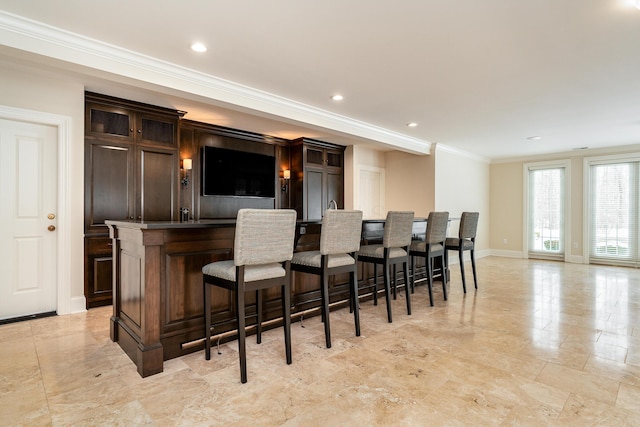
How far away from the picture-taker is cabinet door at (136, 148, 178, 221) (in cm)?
419

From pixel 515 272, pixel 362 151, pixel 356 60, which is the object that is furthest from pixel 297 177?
pixel 515 272

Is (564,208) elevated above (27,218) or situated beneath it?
elevated above

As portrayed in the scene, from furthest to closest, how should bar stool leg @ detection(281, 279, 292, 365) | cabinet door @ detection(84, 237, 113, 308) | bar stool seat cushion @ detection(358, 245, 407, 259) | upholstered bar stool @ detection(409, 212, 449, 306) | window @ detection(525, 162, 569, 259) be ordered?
window @ detection(525, 162, 569, 259) → upholstered bar stool @ detection(409, 212, 449, 306) → cabinet door @ detection(84, 237, 113, 308) → bar stool seat cushion @ detection(358, 245, 407, 259) → bar stool leg @ detection(281, 279, 292, 365)

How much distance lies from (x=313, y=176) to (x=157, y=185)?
2.95 meters

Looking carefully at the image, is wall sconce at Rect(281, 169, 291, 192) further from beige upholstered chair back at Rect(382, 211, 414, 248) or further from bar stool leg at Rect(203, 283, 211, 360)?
bar stool leg at Rect(203, 283, 211, 360)

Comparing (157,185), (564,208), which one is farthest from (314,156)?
Result: (564,208)

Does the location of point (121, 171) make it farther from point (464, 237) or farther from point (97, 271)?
point (464, 237)

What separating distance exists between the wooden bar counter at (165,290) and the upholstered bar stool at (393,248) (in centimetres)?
119

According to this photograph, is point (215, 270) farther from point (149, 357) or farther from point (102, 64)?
point (102, 64)

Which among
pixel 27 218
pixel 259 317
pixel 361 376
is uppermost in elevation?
pixel 27 218

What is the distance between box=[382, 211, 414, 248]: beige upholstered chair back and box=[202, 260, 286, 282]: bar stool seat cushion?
135 cm

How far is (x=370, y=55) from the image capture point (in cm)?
299

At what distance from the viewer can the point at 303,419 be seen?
5.81 ft

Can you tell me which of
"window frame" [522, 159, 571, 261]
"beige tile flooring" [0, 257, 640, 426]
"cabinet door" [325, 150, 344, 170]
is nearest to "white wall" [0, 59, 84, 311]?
"beige tile flooring" [0, 257, 640, 426]
